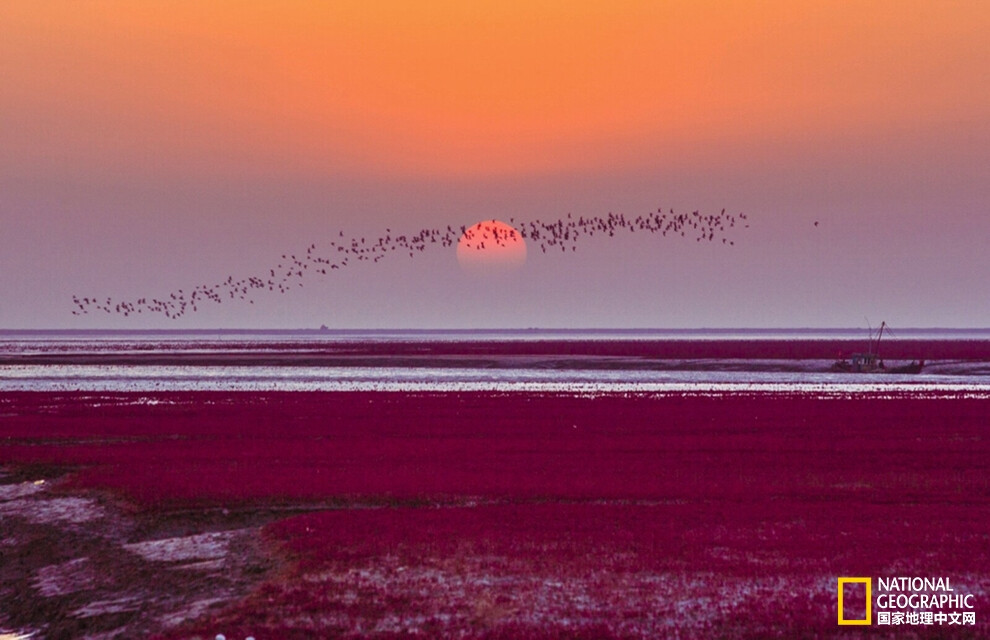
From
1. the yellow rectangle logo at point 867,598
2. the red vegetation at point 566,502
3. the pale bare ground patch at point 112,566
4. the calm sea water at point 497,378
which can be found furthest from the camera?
the calm sea water at point 497,378

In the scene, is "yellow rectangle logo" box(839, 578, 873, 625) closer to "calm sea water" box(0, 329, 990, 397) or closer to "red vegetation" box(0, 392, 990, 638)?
"red vegetation" box(0, 392, 990, 638)

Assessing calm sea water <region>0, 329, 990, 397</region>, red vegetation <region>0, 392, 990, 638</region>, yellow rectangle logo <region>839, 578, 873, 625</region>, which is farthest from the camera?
calm sea water <region>0, 329, 990, 397</region>

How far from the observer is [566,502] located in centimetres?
2214

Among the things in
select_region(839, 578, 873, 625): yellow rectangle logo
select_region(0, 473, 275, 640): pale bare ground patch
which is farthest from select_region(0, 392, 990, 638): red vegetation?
select_region(0, 473, 275, 640): pale bare ground patch

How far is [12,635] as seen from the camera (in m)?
14.0

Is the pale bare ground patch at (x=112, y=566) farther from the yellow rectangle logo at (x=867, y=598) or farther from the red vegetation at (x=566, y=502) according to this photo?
the yellow rectangle logo at (x=867, y=598)

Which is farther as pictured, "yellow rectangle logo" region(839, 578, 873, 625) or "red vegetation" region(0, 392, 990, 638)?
"red vegetation" region(0, 392, 990, 638)

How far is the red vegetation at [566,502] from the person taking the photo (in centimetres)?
1427

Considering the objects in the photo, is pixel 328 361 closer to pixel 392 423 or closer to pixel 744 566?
pixel 392 423

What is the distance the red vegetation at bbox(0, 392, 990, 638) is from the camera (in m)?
14.3

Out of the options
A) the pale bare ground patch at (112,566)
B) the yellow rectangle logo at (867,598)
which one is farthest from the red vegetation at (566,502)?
the pale bare ground patch at (112,566)

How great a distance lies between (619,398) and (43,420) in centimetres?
2583

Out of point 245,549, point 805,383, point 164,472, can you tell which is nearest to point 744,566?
point 245,549

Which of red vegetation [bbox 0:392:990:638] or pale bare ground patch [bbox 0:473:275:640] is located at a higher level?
red vegetation [bbox 0:392:990:638]
